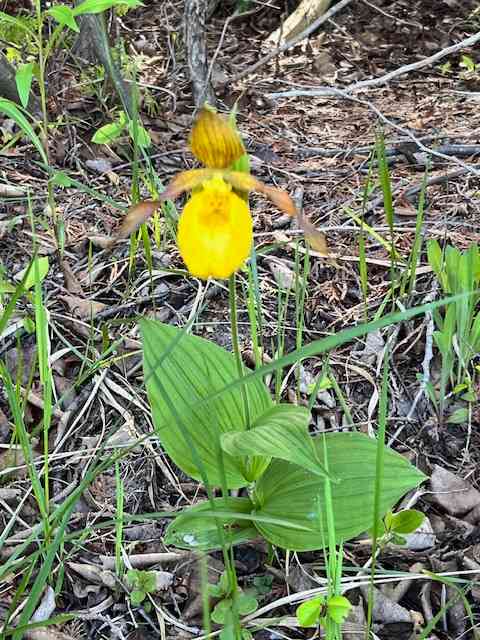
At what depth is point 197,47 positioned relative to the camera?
2.55m

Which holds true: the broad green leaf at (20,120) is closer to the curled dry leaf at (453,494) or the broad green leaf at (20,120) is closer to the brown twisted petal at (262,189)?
the brown twisted petal at (262,189)

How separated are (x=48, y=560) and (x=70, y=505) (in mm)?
91

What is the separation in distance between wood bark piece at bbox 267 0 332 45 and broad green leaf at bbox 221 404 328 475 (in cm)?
249

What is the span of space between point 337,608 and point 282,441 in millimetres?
272

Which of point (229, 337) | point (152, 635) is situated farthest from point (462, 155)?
point (152, 635)

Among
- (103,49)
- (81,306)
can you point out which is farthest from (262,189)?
(103,49)

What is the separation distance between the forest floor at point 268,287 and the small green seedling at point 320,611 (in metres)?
0.12

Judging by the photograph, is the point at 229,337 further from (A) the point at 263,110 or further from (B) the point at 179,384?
(A) the point at 263,110

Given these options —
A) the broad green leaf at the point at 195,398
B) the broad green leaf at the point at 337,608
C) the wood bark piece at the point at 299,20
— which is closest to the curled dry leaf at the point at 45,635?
the broad green leaf at the point at 195,398

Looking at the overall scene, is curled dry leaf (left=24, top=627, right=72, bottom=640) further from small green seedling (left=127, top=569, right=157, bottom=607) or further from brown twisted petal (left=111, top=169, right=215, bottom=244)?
brown twisted petal (left=111, top=169, right=215, bottom=244)

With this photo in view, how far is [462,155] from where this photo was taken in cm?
243

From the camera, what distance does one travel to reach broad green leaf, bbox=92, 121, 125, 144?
7.92 ft

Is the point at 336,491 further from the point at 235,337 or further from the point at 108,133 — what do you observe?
the point at 108,133

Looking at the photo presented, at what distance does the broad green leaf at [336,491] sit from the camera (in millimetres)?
1291
